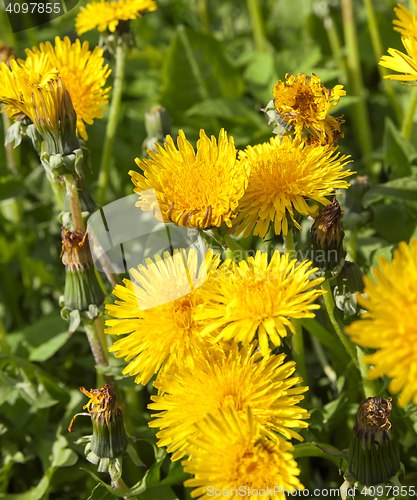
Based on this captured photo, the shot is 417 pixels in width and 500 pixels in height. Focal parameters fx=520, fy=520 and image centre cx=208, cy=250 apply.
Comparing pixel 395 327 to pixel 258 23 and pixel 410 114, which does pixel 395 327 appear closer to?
pixel 410 114

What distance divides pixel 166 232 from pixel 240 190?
1.35ft

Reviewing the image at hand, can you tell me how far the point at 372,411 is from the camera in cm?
85

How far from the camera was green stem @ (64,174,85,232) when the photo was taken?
108cm

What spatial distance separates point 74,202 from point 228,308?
1.59 ft

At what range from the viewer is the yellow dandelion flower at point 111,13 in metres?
1.32

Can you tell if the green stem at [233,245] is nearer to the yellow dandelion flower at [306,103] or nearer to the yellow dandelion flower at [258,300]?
the yellow dandelion flower at [258,300]

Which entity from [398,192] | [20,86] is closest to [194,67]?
[398,192]

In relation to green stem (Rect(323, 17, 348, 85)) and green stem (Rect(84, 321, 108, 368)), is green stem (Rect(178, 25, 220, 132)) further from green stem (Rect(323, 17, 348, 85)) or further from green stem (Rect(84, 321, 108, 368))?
green stem (Rect(84, 321, 108, 368))

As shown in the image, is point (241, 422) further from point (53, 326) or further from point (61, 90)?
point (53, 326)

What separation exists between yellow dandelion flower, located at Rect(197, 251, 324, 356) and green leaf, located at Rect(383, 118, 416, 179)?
872 millimetres

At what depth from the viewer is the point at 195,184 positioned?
89cm

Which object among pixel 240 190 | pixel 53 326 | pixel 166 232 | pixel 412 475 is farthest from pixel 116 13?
pixel 412 475

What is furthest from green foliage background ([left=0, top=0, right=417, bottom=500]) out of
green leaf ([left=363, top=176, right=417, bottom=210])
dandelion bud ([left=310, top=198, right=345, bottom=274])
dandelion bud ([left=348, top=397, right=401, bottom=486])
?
dandelion bud ([left=310, top=198, right=345, bottom=274])

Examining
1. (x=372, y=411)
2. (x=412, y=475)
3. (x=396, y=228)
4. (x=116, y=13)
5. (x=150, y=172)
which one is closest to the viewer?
(x=372, y=411)
